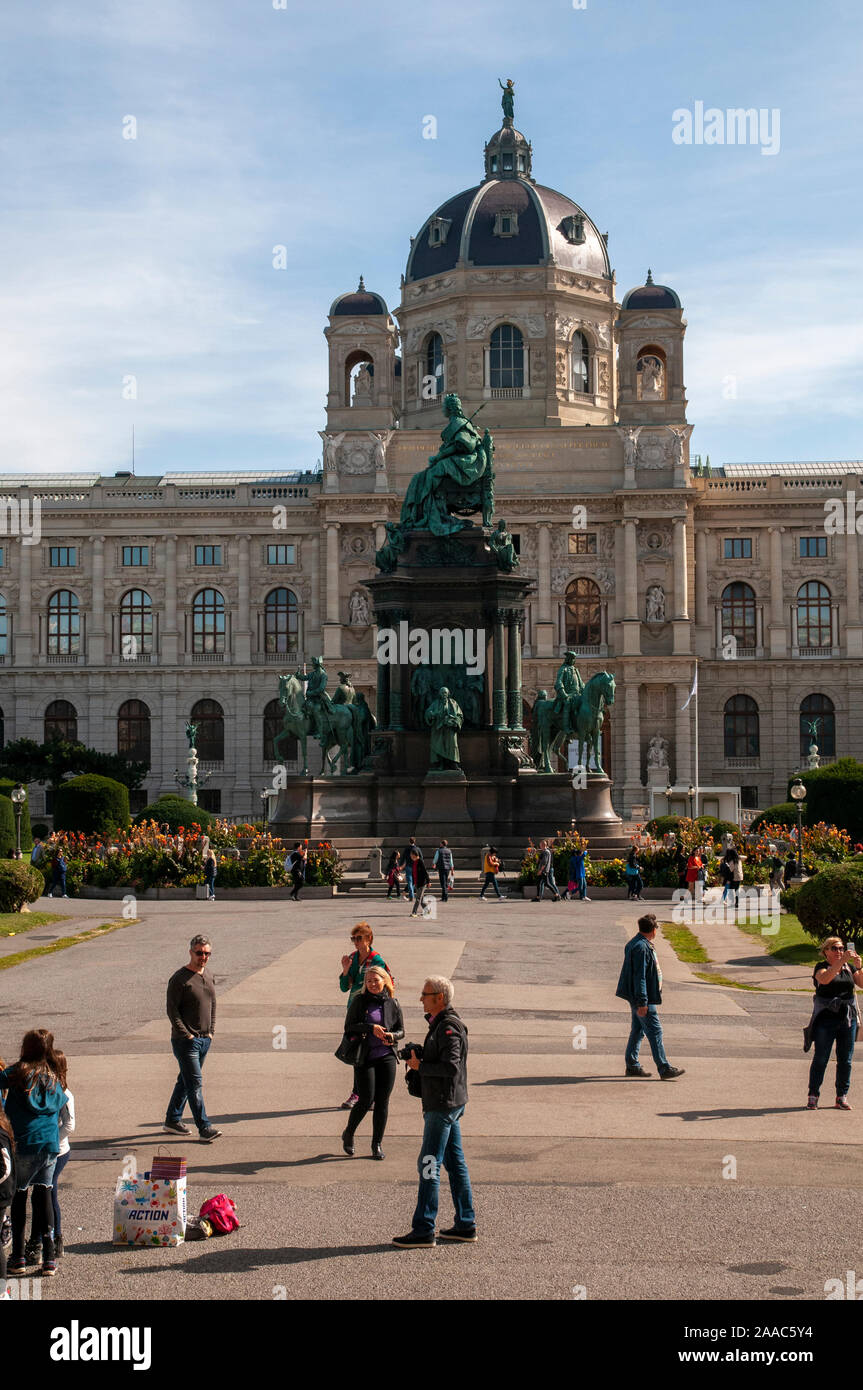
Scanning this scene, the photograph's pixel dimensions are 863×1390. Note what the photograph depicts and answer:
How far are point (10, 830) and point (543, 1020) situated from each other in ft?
101

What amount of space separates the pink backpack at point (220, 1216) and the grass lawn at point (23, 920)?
20.2m

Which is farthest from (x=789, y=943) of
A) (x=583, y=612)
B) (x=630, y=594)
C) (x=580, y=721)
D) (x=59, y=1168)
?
(x=583, y=612)

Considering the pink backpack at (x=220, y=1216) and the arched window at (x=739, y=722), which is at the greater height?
the arched window at (x=739, y=722)

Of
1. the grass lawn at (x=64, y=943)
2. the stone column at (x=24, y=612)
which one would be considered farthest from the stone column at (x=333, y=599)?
the grass lawn at (x=64, y=943)

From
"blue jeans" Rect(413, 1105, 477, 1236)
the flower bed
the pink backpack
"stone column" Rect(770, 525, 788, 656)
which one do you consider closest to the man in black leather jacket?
"blue jeans" Rect(413, 1105, 477, 1236)

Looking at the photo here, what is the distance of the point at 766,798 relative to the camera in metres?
92.0

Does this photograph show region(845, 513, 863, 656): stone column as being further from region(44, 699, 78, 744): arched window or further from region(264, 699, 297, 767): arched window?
region(44, 699, 78, 744): arched window

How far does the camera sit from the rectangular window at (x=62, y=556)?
317 ft

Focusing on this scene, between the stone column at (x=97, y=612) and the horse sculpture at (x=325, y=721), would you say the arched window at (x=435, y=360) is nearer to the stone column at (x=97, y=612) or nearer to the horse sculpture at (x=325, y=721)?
the stone column at (x=97, y=612)

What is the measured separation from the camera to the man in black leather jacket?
10.5 meters

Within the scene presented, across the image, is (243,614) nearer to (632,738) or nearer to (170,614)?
(170,614)

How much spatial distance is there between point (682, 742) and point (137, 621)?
3246cm

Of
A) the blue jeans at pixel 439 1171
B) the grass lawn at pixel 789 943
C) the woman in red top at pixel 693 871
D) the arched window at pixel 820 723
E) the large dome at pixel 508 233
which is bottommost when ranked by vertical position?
the grass lawn at pixel 789 943
